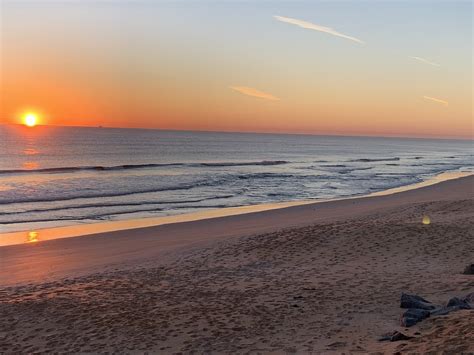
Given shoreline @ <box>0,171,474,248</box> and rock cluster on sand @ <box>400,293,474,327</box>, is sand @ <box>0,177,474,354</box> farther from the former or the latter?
shoreline @ <box>0,171,474,248</box>

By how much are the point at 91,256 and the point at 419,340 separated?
10372mm

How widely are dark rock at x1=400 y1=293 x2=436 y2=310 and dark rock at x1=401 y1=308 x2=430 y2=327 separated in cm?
50

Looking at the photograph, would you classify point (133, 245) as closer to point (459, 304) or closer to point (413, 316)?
point (413, 316)

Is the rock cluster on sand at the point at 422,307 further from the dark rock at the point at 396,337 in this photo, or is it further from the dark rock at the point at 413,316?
the dark rock at the point at 396,337

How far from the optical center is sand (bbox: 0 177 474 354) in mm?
7750

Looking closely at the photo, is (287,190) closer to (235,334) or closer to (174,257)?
(174,257)

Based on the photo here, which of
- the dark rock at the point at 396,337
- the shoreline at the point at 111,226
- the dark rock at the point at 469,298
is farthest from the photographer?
the shoreline at the point at 111,226

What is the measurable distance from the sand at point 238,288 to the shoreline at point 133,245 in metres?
0.06

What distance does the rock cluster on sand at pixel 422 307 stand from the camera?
7702 millimetres

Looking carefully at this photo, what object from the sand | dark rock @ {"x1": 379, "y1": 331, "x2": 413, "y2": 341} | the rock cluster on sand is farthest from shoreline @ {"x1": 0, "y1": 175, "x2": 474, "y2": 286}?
dark rock @ {"x1": 379, "y1": 331, "x2": 413, "y2": 341}

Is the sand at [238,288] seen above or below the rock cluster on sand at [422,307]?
below

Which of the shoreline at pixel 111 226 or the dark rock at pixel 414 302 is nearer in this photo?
the dark rock at pixel 414 302

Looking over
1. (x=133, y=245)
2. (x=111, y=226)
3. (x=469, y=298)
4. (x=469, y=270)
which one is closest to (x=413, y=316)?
(x=469, y=298)

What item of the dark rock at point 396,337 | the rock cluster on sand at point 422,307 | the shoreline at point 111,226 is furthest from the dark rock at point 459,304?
the shoreline at point 111,226
